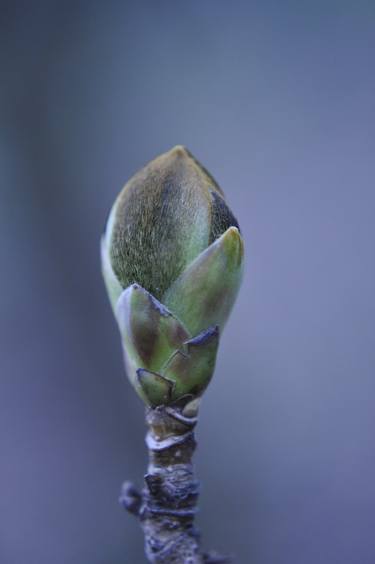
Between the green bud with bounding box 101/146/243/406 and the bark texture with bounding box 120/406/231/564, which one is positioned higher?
the green bud with bounding box 101/146/243/406

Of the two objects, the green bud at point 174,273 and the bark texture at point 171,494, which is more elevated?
the green bud at point 174,273

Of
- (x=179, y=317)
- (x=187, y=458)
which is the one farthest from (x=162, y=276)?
(x=187, y=458)

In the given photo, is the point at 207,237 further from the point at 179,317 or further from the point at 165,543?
the point at 165,543

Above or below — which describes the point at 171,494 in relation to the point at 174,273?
below
